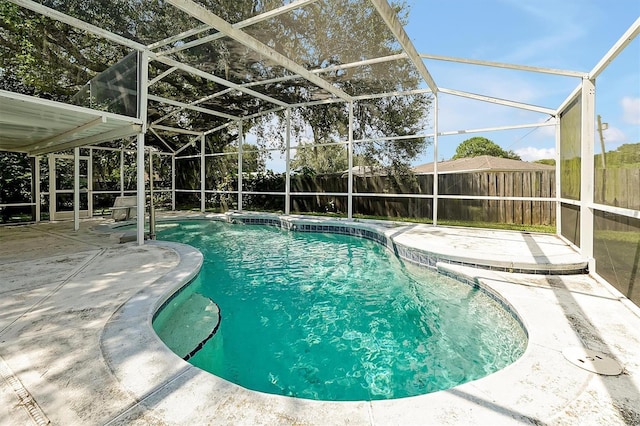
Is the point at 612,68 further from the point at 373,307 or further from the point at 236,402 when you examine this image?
the point at 236,402

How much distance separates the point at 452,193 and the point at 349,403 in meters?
8.43

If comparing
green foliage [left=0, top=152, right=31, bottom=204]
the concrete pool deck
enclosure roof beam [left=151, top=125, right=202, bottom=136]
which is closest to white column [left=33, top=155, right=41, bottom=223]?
green foliage [left=0, top=152, right=31, bottom=204]

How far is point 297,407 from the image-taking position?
145cm

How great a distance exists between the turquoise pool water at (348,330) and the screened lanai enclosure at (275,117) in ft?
4.97

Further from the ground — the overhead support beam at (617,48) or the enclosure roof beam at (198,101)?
the enclosure roof beam at (198,101)

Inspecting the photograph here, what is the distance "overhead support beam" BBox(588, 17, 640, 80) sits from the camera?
2587 millimetres

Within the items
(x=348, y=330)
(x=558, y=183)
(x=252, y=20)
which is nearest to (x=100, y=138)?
(x=252, y=20)

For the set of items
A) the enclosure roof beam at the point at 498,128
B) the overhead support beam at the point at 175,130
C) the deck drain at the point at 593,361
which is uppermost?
the overhead support beam at the point at 175,130

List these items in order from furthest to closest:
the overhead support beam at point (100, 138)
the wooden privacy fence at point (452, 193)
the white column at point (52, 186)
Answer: the white column at point (52, 186) < the wooden privacy fence at point (452, 193) < the overhead support beam at point (100, 138)

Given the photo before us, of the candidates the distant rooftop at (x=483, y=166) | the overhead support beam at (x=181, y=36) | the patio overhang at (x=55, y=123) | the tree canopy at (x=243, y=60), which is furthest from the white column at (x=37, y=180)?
the distant rooftop at (x=483, y=166)

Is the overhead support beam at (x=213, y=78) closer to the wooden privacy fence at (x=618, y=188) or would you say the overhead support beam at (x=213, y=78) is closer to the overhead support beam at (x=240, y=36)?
the overhead support beam at (x=240, y=36)

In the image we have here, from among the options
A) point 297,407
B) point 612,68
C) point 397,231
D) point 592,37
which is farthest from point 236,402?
point 592,37

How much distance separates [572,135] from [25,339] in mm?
6958

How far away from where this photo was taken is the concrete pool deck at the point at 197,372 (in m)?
1.38
